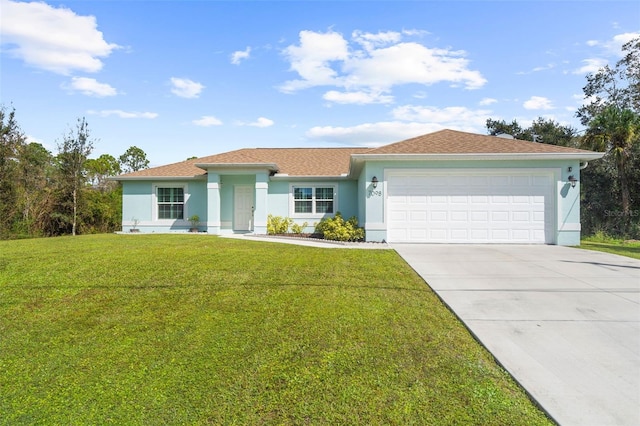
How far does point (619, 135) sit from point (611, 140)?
504 mm

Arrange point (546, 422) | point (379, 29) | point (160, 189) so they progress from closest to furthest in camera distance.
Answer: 1. point (546, 422)
2. point (379, 29)
3. point (160, 189)

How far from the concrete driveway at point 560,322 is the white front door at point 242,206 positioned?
1028 centimetres

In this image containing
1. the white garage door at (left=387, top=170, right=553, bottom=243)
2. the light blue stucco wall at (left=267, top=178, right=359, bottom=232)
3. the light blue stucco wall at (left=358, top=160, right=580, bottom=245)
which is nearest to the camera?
the light blue stucco wall at (left=358, top=160, right=580, bottom=245)

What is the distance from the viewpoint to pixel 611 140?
19438 mm

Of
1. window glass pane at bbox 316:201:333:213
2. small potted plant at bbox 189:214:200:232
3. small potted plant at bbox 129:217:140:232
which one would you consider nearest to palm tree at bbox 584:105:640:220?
window glass pane at bbox 316:201:333:213

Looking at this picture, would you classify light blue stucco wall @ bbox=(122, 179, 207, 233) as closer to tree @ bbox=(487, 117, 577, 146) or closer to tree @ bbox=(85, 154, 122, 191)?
tree @ bbox=(85, 154, 122, 191)

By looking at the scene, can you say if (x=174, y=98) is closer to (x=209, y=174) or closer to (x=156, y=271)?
(x=209, y=174)

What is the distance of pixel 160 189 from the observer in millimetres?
17391

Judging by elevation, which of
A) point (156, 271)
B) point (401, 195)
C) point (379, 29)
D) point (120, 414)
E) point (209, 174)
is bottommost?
point (120, 414)

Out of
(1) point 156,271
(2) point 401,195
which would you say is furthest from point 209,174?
(1) point 156,271

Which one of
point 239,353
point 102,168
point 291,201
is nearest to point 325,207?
point 291,201

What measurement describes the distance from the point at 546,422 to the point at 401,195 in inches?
399

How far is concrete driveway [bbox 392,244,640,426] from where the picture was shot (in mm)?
2797

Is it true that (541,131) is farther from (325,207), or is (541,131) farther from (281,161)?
(281,161)
